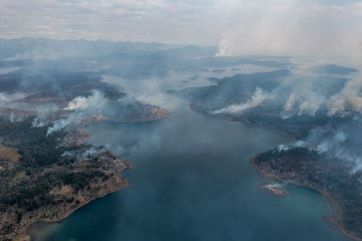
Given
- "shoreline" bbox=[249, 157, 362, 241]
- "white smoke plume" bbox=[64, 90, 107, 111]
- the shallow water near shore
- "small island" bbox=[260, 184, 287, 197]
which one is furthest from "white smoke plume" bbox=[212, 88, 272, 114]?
"small island" bbox=[260, 184, 287, 197]

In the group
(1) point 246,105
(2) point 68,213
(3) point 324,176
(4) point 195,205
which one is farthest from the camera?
(1) point 246,105

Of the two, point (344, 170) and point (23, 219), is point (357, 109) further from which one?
point (23, 219)

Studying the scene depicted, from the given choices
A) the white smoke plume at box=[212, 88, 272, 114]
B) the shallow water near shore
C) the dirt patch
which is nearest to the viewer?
the shallow water near shore

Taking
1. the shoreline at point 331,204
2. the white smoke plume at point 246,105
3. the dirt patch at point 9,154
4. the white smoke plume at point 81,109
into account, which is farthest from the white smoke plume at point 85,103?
the shoreline at point 331,204

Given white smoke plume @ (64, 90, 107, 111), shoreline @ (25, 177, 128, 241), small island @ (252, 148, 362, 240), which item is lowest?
white smoke plume @ (64, 90, 107, 111)

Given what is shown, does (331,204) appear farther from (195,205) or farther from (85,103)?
(85,103)

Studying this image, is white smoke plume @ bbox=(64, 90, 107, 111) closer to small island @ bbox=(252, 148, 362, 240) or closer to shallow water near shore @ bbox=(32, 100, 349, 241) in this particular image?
shallow water near shore @ bbox=(32, 100, 349, 241)

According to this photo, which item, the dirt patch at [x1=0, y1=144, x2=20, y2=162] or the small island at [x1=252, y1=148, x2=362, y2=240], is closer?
the small island at [x1=252, y1=148, x2=362, y2=240]

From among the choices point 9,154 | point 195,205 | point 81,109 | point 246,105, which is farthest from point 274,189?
point 81,109

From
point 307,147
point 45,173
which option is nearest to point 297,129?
point 307,147
